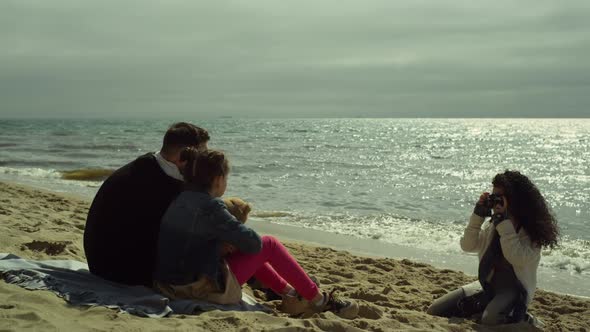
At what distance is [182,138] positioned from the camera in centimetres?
412

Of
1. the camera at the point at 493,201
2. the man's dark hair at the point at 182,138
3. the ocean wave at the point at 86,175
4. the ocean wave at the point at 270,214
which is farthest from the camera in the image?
the ocean wave at the point at 86,175

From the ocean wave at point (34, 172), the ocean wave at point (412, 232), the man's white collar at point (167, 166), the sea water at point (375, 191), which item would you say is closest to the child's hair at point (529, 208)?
the man's white collar at point (167, 166)

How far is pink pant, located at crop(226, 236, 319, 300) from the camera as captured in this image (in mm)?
4164

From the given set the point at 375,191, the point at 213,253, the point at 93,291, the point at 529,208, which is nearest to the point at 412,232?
the point at 529,208

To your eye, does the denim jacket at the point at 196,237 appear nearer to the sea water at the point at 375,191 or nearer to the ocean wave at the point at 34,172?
the sea water at the point at 375,191

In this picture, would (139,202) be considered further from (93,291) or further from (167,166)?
(93,291)

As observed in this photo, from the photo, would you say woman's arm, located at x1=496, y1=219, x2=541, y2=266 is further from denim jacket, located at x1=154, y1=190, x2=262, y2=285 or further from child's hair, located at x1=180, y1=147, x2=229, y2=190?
child's hair, located at x1=180, y1=147, x2=229, y2=190

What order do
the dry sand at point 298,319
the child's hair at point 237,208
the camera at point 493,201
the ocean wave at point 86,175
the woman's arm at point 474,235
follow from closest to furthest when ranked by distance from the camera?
the dry sand at point 298,319 → the child's hair at point 237,208 → the camera at point 493,201 → the woman's arm at point 474,235 → the ocean wave at point 86,175

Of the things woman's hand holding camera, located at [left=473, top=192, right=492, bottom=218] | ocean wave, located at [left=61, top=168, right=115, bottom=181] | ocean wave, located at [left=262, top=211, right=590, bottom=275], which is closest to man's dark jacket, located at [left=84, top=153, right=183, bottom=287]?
woman's hand holding camera, located at [left=473, top=192, right=492, bottom=218]

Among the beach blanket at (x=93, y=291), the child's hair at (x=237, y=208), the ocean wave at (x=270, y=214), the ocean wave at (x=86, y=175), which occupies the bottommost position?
the ocean wave at (x=86, y=175)

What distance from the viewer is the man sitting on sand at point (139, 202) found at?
162 inches

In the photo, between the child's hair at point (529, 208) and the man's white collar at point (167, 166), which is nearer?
the man's white collar at point (167, 166)

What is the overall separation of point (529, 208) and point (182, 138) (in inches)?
106

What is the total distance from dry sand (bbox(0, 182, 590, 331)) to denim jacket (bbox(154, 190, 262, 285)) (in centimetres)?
35
